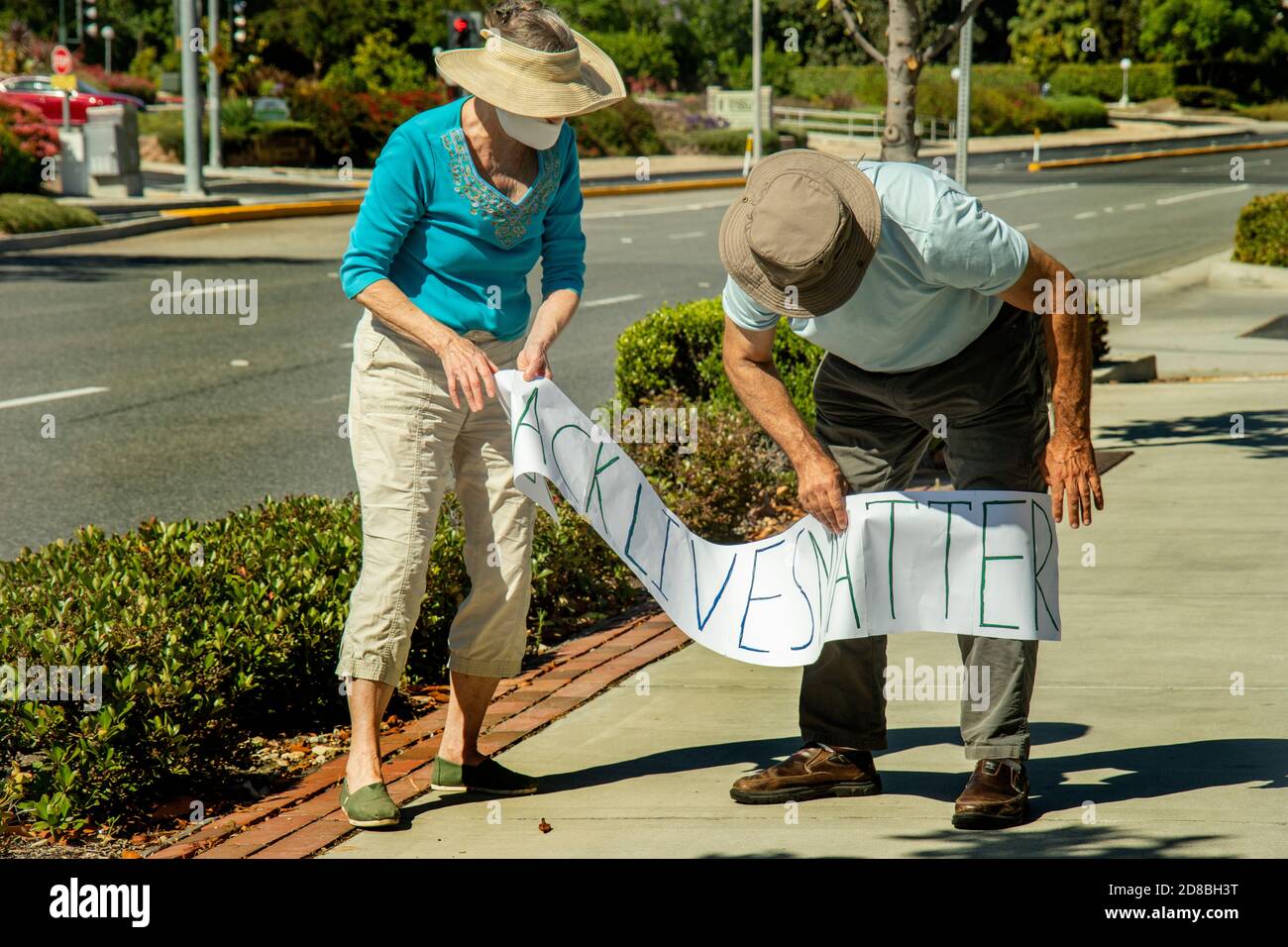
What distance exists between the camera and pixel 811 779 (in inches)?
176

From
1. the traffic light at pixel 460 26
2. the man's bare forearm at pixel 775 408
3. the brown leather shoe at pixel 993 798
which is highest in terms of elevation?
the traffic light at pixel 460 26

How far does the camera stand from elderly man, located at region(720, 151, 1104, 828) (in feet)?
12.3

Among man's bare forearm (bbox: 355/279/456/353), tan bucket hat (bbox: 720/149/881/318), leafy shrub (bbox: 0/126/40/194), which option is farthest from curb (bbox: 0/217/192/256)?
tan bucket hat (bbox: 720/149/881/318)

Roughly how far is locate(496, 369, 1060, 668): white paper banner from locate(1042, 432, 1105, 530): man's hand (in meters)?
0.15

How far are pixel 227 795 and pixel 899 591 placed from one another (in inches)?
80.0

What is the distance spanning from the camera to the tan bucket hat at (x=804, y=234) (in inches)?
144

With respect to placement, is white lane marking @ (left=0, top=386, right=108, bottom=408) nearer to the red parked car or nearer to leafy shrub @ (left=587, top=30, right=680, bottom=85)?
the red parked car

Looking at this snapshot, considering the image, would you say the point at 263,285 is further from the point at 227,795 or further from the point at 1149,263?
the point at 227,795

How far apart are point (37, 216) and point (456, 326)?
2018cm

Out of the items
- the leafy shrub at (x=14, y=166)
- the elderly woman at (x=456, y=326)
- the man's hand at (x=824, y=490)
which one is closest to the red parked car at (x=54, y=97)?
the leafy shrub at (x=14, y=166)

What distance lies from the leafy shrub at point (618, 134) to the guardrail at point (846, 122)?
12.1 m

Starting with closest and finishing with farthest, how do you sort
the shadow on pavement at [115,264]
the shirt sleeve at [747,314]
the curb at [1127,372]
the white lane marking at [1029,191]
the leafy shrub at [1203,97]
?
the shirt sleeve at [747,314]
the curb at [1127,372]
the shadow on pavement at [115,264]
the white lane marking at [1029,191]
the leafy shrub at [1203,97]

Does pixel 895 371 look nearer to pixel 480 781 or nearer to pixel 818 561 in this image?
pixel 818 561

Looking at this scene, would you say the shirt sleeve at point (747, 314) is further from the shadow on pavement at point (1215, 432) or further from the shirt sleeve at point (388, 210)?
the shadow on pavement at point (1215, 432)
